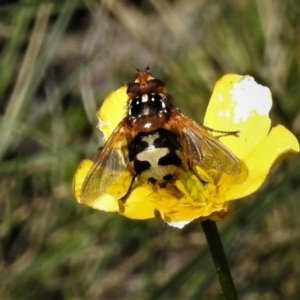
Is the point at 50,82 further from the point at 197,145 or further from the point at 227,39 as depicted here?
the point at 197,145

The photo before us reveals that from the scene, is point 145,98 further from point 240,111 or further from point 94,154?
point 94,154

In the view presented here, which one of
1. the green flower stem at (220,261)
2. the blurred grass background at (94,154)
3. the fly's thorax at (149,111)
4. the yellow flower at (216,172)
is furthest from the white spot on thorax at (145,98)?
the blurred grass background at (94,154)

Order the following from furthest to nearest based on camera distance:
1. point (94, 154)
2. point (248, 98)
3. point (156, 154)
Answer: point (94, 154) < point (248, 98) < point (156, 154)

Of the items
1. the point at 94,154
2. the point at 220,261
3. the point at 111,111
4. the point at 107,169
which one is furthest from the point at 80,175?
the point at 94,154

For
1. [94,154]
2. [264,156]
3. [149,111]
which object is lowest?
[264,156]

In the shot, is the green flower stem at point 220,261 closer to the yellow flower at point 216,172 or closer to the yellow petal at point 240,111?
the yellow flower at point 216,172

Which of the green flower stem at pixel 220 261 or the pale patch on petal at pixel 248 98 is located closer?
the green flower stem at pixel 220 261
